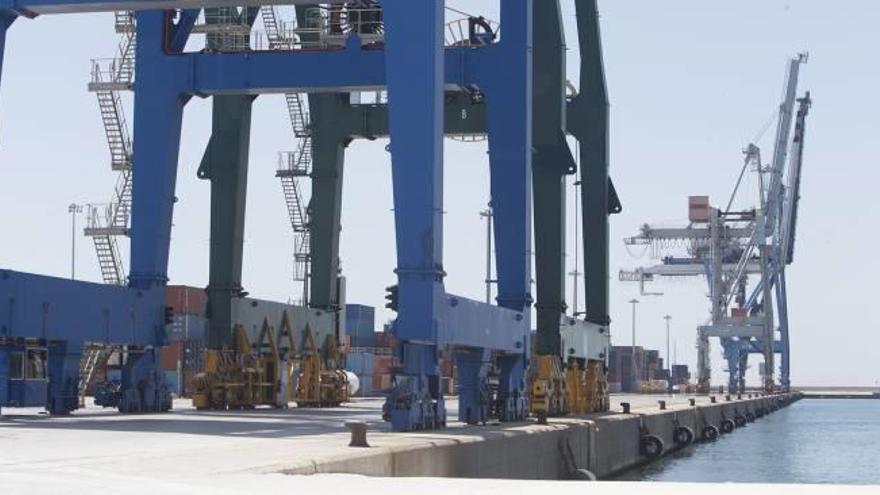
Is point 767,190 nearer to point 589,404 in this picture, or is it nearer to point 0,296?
point 589,404

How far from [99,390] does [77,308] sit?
905cm

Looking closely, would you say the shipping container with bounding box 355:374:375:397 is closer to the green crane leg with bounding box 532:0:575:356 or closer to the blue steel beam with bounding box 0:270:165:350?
the green crane leg with bounding box 532:0:575:356

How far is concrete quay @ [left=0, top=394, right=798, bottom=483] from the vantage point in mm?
17344

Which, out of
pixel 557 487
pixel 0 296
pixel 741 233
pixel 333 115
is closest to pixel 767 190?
pixel 741 233

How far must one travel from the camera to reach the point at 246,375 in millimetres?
45500

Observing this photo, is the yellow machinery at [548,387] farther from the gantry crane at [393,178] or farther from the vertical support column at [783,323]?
the vertical support column at [783,323]

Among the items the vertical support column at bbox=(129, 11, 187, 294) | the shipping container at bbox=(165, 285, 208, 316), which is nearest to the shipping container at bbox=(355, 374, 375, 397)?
the shipping container at bbox=(165, 285, 208, 316)

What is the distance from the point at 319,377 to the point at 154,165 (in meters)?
14.5

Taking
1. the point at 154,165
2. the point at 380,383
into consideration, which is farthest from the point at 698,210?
the point at 154,165

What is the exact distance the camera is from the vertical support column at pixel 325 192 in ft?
171

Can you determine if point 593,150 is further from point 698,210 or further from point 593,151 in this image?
point 698,210

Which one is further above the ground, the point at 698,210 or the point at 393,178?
the point at 698,210

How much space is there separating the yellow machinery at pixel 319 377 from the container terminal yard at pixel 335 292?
98 millimetres

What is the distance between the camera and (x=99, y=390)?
43.7 m
